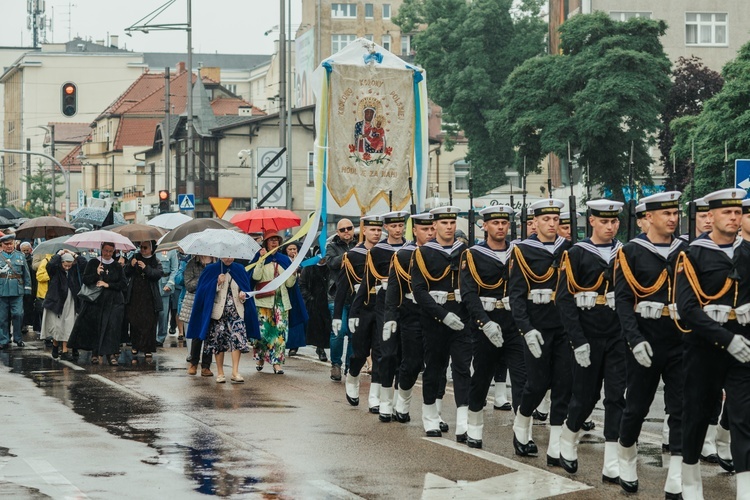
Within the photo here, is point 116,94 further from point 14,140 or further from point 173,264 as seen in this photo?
point 173,264

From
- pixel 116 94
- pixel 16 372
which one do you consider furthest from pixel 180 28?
pixel 116 94

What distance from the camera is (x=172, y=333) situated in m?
26.5

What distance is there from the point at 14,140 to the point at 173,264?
125 metres

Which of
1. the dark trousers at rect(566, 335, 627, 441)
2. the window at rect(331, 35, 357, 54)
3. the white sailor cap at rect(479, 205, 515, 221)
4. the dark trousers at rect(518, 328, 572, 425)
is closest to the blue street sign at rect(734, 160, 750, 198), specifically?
the white sailor cap at rect(479, 205, 515, 221)

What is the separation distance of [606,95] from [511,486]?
39312 millimetres

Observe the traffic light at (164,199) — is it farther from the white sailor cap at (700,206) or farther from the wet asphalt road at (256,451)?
the white sailor cap at (700,206)

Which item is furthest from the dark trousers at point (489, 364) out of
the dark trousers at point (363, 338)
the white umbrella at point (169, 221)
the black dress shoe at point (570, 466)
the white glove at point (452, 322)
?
Answer: the white umbrella at point (169, 221)

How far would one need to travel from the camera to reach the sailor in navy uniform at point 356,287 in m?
14.3

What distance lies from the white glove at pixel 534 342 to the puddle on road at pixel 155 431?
6.68 ft

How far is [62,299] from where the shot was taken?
21562 mm

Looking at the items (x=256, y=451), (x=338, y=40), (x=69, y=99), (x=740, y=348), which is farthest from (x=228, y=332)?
(x=338, y=40)

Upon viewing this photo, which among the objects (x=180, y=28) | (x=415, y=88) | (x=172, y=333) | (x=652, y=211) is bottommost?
(x=172, y=333)

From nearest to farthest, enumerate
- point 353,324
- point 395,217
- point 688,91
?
point 395,217
point 353,324
point 688,91

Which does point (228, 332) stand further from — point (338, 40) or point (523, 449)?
point (338, 40)
